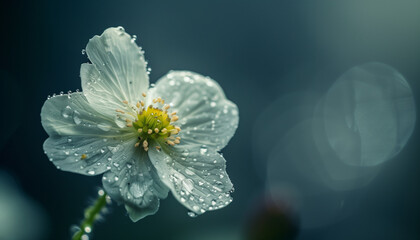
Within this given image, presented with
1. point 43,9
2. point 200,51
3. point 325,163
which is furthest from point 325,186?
point 43,9

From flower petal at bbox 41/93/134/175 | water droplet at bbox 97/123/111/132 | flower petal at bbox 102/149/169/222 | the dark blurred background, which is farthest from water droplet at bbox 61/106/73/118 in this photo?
the dark blurred background

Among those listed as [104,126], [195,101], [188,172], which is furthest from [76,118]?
[195,101]

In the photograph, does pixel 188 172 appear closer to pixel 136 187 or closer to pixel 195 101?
pixel 136 187

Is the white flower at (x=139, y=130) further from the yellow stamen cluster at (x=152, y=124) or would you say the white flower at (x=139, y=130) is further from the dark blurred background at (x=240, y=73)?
the dark blurred background at (x=240, y=73)

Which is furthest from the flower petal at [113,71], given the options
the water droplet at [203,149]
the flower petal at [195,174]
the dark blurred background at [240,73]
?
the dark blurred background at [240,73]

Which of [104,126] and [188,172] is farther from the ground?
[104,126]

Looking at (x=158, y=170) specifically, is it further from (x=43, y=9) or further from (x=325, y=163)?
(x=325, y=163)
